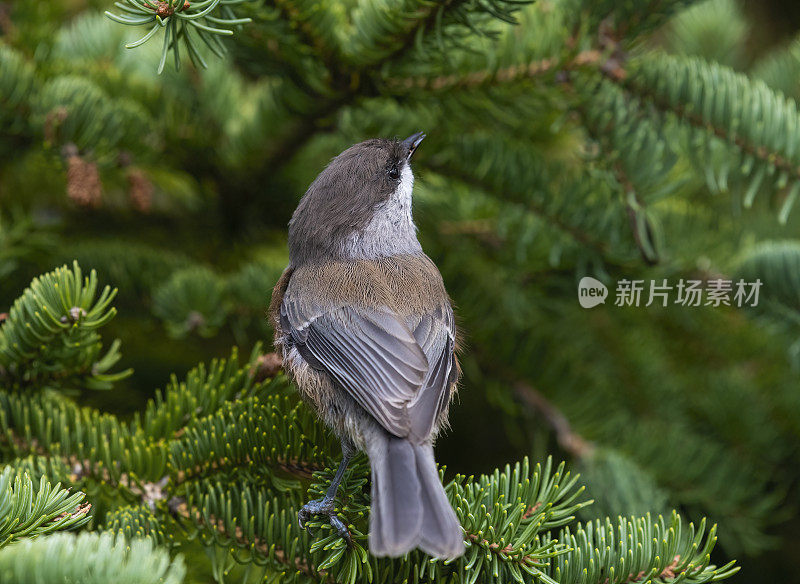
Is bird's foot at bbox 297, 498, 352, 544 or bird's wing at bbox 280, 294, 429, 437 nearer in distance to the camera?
bird's foot at bbox 297, 498, 352, 544

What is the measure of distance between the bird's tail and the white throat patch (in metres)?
0.93

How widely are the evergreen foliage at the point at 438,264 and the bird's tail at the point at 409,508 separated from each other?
10 cm

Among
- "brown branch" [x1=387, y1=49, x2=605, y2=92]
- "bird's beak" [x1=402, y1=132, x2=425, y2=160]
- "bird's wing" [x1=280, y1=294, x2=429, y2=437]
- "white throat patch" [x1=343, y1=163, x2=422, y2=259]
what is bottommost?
"bird's wing" [x1=280, y1=294, x2=429, y2=437]

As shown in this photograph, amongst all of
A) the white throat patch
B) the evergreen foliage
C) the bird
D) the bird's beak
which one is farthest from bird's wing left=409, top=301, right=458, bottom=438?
the bird's beak

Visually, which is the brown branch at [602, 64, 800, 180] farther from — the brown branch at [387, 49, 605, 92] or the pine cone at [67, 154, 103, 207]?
the pine cone at [67, 154, 103, 207]

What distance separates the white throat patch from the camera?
261 centimetres

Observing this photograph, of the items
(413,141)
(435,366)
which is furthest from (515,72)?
(435,366)

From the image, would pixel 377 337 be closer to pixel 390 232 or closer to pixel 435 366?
pixel 435 366

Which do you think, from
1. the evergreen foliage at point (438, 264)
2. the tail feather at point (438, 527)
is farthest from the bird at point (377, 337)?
the evergreen foliage at point (438, 264)

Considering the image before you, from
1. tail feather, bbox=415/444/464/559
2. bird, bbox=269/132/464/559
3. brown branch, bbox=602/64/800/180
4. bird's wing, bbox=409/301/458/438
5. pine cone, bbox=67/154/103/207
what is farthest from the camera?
brown branch, bbox=602/64/800/180

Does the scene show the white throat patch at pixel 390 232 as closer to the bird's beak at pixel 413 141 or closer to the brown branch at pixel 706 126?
the bird's beak at pixel 413 141

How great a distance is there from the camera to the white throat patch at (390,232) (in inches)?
103

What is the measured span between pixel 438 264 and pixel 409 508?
1.54m

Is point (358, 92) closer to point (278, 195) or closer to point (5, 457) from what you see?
point (278, 195)
